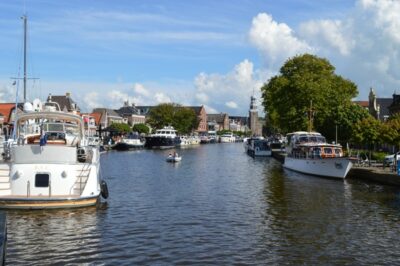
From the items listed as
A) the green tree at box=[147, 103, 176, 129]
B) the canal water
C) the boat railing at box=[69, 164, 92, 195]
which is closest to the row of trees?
the canal water

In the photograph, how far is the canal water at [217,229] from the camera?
18.2 metres

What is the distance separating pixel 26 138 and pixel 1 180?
3431 millimetres

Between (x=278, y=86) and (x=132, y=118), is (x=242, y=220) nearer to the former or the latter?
(x=278, y=86)

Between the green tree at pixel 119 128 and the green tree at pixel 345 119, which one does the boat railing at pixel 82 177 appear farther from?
the green tree at pixel 119 128

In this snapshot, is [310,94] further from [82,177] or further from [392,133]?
[82,177]

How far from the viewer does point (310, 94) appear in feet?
234

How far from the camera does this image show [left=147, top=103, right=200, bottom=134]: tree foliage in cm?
16812

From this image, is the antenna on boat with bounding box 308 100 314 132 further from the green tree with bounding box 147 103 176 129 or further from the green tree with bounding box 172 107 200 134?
the green tree with bounding box 172 107 200 134

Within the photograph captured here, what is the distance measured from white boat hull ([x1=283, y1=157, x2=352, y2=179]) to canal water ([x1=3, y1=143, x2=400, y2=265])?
6.65m

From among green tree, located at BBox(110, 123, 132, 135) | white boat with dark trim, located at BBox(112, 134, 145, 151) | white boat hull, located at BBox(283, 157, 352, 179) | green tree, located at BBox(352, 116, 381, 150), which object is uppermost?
green tree, located at BBox(110, 123, 132, 135)

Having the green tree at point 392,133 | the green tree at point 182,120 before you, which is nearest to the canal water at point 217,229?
the green tree at point 392,133

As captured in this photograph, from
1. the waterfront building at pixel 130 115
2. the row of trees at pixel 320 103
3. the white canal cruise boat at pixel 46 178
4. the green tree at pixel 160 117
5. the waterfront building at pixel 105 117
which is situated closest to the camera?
the white canal cruise boat at pixel 46 178

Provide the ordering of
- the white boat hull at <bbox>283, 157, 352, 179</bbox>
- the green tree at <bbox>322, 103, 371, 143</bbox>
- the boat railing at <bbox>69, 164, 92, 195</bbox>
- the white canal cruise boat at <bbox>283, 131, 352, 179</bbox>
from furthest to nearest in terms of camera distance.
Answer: the green tree at <bbox>322, 103, 371, 143</bbox>
the white canal cruise boat at <bbox>283, 131, 352, 179</bbox>
the white boat hull at <bbox>283, 157, 352, 179</bbox>
the boat railing at <bbox>69, 164, 92, 195</bbox>

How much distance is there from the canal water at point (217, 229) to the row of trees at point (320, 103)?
15.8 metres
